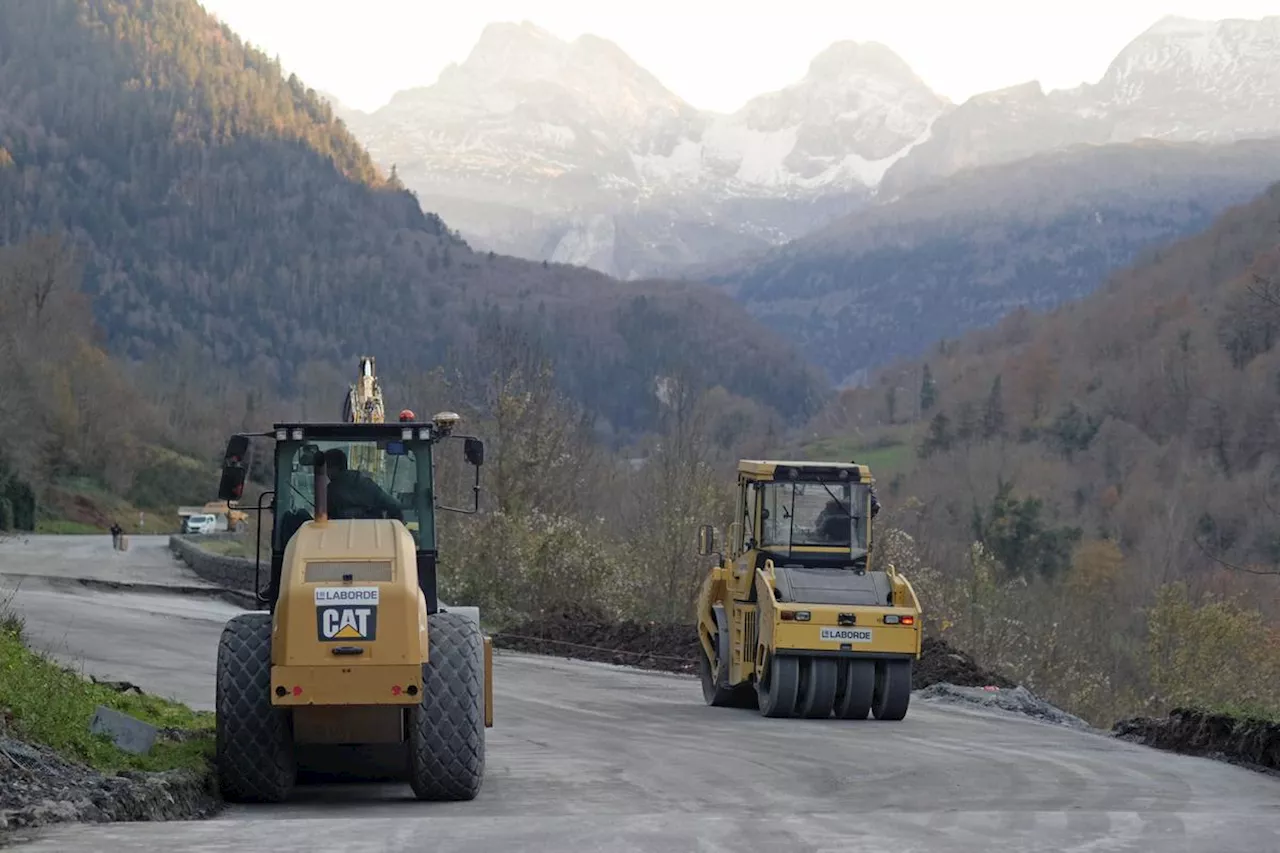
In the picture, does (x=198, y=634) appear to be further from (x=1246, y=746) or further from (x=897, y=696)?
(x=1246, y=746)

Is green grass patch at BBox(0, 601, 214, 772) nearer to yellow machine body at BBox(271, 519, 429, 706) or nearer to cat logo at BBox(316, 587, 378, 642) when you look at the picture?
yellow machine body at BBox(271, 519, 429, 706)

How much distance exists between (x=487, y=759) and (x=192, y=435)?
114221 millimetres

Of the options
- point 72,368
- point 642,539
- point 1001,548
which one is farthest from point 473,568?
point 72,368

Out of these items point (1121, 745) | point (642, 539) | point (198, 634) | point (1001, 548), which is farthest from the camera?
point (1001, 548)

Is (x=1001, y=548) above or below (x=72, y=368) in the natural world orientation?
below

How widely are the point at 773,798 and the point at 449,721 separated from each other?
3183 mm

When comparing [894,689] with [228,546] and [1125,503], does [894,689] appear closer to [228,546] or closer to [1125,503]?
[228,546]

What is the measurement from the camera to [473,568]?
160 ft

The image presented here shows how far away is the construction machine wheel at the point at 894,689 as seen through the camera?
24312 millimetres

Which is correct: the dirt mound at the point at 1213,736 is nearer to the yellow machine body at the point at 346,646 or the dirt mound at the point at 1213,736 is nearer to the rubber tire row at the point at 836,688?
the rubber tire row at the point at 836,688

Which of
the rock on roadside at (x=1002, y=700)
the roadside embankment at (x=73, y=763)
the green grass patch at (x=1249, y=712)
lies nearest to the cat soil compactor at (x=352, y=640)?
the roadside embankment at (x=73, y=763)

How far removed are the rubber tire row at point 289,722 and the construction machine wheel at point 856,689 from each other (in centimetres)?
1077

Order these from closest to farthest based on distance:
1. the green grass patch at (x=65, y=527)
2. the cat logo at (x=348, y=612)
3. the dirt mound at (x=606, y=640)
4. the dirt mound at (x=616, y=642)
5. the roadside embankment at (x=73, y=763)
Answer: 1. the roadside embankment at (x=73, y=763)
2. the cat logo at (x=348, y=612)
3. the dirt mound at (x=616, y=642)
4. the dirt mound at (x=606, y=640)
5. the green grass patch at (x=65, y=527)

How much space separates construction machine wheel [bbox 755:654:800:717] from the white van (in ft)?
261
